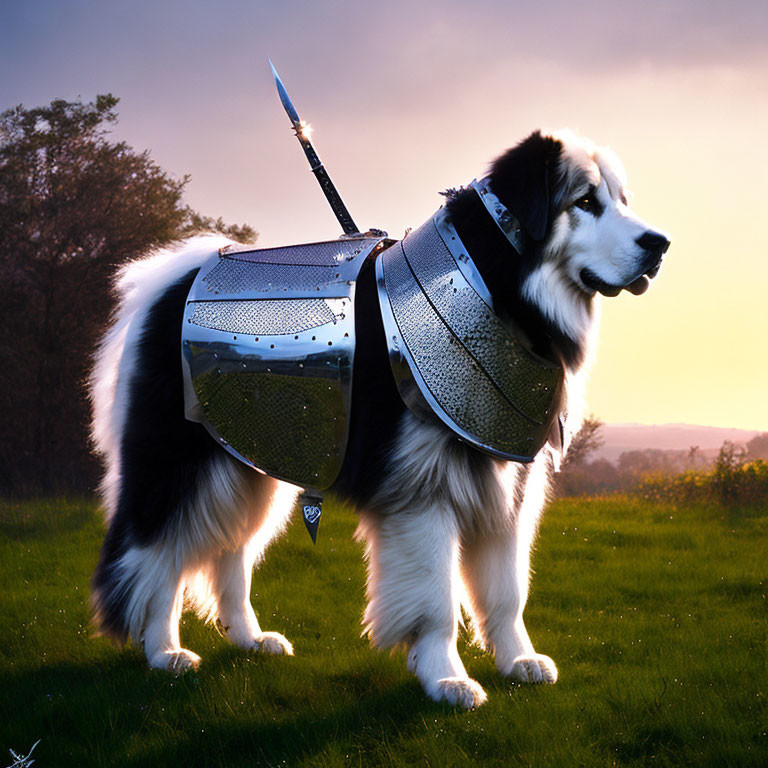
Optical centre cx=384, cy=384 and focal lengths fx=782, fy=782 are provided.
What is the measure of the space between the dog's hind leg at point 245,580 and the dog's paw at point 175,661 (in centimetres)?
35

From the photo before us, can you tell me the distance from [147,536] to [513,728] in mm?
1722

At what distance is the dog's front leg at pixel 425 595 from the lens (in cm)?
294

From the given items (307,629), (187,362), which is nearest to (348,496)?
(187,362)

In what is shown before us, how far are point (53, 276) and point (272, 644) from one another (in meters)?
6.21

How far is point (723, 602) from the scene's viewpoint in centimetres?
443

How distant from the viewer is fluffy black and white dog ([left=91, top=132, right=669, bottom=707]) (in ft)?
9.38

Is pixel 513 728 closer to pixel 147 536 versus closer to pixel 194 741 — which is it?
pixel 194 741

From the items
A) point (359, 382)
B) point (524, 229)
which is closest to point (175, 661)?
point (359, 382)

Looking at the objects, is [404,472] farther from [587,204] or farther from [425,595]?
[587,204]

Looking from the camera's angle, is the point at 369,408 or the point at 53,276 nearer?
the point at 369,408

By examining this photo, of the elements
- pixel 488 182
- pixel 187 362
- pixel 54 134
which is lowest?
pixel 187 362

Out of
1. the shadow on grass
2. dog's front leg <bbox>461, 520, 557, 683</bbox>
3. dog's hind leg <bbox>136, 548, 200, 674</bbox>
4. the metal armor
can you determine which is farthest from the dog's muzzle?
dog's hind leg <bbox>136, 548, 200, 674</bbox>

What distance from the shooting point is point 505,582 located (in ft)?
10.7

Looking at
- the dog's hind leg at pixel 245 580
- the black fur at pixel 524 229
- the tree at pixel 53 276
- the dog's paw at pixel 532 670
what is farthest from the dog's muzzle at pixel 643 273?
the tree at pixel 53 276
